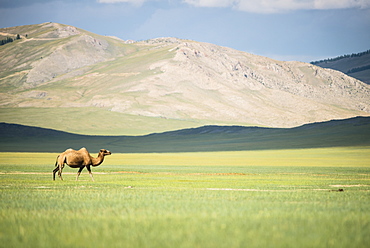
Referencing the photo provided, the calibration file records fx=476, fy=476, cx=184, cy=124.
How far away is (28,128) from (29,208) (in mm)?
187971

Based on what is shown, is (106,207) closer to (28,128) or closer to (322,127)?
(322,127)

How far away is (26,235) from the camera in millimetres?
10062

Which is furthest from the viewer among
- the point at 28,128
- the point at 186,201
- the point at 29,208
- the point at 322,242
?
the point at 28,128

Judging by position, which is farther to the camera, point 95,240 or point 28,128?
point 28,128

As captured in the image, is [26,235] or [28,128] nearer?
[26,235]

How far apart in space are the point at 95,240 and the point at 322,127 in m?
176

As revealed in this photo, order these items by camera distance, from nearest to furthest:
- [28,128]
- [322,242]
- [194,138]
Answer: [322,242] → [194,138] → [28,128]

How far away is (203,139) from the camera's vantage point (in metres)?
174

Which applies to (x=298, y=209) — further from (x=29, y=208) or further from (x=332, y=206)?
(x=29, y=208)

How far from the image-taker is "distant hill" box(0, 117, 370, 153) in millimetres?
138750

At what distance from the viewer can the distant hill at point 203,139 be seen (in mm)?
138750

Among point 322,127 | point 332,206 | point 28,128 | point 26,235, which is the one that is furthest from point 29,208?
point 28,128

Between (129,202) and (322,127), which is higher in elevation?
(322,127)

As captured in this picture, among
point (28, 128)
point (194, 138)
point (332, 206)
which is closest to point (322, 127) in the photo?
point (194, 138)
